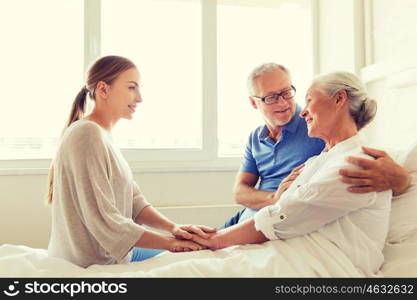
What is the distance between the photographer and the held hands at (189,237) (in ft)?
4.42

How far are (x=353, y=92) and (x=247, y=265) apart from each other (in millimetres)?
684

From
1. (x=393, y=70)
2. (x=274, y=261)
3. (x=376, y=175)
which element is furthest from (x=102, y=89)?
(x=393, y=70)

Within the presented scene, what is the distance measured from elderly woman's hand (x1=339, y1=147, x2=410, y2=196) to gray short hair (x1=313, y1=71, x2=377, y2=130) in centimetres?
17

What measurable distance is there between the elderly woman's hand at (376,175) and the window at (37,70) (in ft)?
5.90

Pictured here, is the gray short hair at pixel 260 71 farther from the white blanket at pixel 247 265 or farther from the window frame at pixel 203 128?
the white blanket at pixel 247 265

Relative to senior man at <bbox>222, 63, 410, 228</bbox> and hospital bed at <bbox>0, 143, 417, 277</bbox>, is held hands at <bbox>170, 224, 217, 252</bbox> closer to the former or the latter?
hospital bed at <bbox>0, 143, 417, 277</bbox>

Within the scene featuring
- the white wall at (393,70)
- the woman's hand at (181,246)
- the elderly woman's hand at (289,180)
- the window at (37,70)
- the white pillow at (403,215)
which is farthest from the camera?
the window at (37,70)

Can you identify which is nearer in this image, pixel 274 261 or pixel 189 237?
pixel 274 261

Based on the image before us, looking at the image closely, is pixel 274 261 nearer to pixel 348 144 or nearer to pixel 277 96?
pixel 348 144

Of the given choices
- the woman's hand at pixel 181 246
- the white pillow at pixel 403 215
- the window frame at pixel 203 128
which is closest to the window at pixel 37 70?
the window frame at pixel 203 128

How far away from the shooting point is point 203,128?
257 centimetres

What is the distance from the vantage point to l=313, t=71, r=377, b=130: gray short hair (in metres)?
1.32

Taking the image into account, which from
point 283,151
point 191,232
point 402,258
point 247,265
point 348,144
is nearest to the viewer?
point 247,265

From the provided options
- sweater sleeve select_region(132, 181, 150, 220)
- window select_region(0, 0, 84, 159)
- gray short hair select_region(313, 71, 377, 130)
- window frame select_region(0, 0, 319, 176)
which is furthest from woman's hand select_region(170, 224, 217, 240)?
window select_region(0, 0, 84, 159)
